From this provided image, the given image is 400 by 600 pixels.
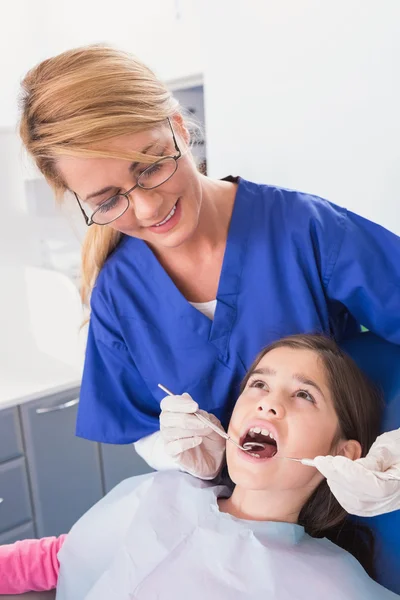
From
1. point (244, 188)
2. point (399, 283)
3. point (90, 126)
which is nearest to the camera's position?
point (90, 126)

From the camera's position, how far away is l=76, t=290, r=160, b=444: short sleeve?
132 cm

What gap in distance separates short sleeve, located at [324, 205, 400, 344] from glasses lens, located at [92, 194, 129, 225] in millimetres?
428

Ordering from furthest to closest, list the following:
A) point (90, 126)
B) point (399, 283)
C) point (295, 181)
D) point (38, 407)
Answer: point (38, 407) → point (295, 181) → point (399, 283) → point (90, 126)

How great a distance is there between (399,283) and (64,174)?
0.67 meters

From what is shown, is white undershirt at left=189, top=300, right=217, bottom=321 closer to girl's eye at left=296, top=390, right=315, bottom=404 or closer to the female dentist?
the female dentist

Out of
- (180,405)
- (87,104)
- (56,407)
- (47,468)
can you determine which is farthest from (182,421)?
(47,468)

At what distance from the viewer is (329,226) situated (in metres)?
1.16

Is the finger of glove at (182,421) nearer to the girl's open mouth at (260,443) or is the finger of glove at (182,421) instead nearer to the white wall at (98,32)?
the girl's open mouth at (260,443)

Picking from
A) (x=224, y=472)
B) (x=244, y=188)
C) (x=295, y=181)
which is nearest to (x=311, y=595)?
(x=224, y=472)

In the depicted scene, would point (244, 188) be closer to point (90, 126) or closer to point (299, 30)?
point (90, 126)

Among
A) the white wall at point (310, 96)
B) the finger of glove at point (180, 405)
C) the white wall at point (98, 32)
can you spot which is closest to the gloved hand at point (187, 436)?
the finger of glove at point (180, 405)

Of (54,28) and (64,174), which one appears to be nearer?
(64,174)

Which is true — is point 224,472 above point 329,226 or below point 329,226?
below

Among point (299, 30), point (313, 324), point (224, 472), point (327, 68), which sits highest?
point (299, 30)
